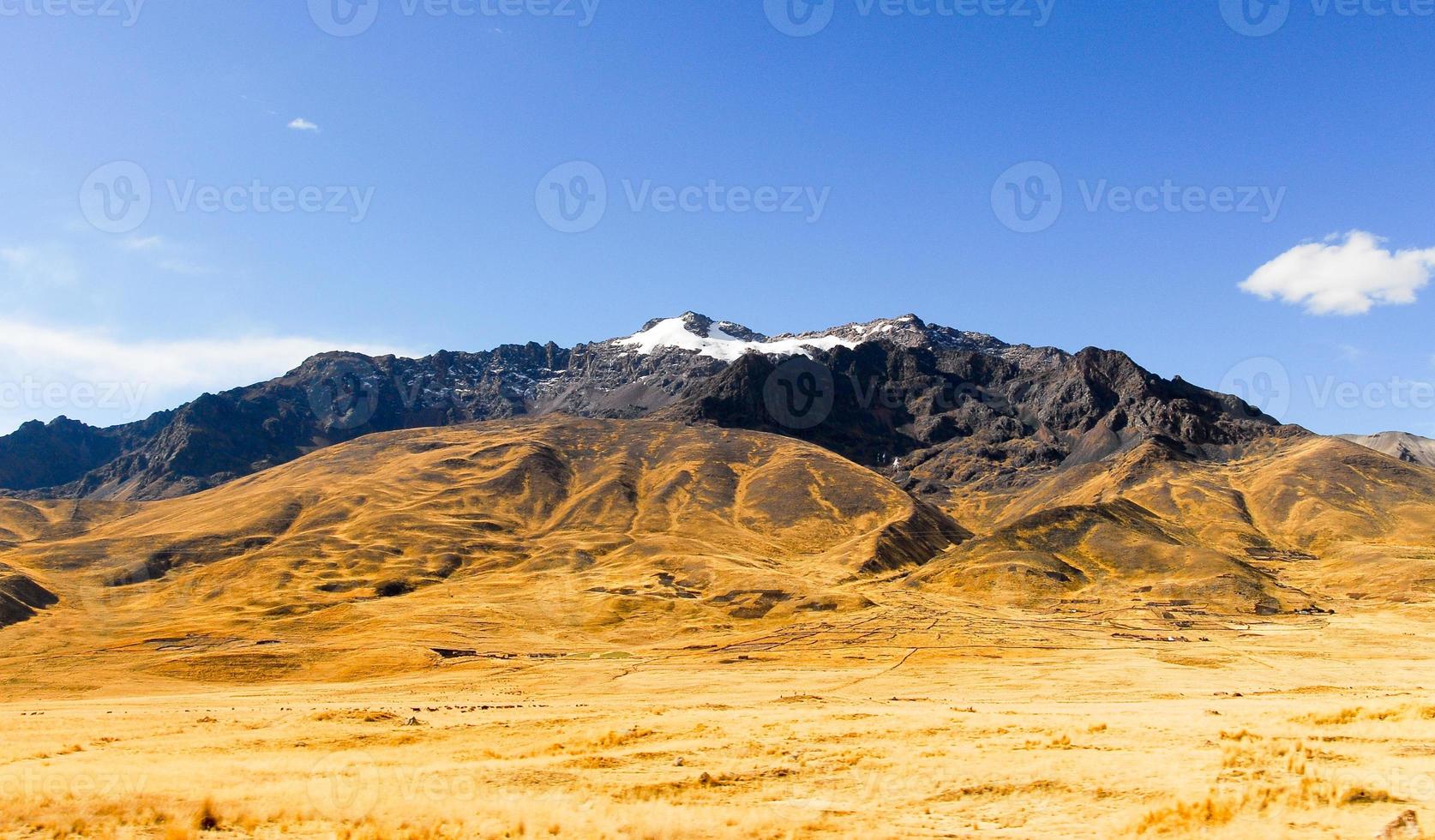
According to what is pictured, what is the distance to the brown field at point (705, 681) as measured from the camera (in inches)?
933

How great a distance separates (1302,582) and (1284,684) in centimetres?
11100

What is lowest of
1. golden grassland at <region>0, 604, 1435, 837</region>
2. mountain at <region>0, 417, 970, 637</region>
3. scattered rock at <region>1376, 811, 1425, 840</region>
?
mountain at <region>0, 417, 970, 637</region>

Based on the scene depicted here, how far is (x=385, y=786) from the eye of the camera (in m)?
27.3

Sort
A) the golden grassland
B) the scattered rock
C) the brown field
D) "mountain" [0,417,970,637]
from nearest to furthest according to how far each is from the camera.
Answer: the scattered rock
the golden grassland
the brown field
"mountain" [0,417,970,637]

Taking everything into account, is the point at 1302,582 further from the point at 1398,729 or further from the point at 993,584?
the point at 1398,729

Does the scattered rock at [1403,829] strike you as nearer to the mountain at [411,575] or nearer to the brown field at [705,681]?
the brown field at [705,681]

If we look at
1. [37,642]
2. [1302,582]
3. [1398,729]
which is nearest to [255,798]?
[1398,729]

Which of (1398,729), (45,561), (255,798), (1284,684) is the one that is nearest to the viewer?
(255,798)

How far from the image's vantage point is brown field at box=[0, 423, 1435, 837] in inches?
933

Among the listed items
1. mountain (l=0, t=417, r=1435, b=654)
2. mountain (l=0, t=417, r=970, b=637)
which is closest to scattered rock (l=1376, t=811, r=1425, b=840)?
mountain (l=0, t=417, r=1435, b=654)

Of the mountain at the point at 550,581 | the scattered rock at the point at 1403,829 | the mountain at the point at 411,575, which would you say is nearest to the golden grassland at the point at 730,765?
the scattered rock at the point at 1403,829

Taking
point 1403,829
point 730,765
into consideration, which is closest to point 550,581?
point 730,765

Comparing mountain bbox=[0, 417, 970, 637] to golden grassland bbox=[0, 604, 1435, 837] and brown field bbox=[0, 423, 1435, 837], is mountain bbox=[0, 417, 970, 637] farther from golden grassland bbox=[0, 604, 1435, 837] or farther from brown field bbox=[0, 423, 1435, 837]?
golden grassland bbox=[0, 604, 1435, 837]

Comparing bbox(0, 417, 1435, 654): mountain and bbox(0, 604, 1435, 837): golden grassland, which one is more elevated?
bbox(0, 604, 1435, 837): golden grassland
